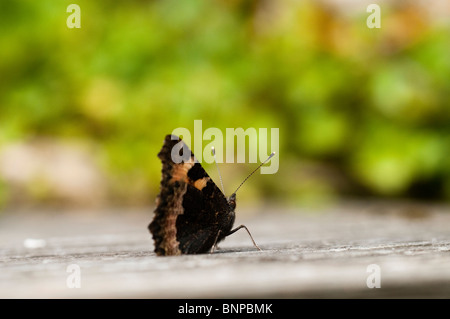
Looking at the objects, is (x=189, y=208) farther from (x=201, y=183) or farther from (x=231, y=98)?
(x=231, y=98)

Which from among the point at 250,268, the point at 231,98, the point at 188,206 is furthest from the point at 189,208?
the point at 231,98

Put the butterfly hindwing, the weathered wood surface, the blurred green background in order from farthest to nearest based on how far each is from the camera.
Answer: the blurred green background < the butterfly hindwing < the weathered wood surface

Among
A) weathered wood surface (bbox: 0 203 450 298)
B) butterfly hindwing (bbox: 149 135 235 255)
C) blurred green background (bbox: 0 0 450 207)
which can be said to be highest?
blurred green background (bbox: 0 0 450 207)

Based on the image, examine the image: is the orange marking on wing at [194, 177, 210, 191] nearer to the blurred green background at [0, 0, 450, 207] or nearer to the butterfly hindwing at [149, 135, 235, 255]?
the butterfly hindwing at [149, 135, 235, 255]

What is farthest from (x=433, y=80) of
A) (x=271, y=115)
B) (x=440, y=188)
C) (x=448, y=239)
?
(x=448, y=239)

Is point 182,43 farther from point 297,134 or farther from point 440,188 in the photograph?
point 440,188

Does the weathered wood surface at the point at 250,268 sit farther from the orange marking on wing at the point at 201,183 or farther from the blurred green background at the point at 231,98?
the blurred green background at the point at 231,98

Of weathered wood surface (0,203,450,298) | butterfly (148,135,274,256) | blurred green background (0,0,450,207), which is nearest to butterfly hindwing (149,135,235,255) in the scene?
butterfly (148,135,274,256)
